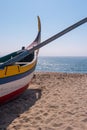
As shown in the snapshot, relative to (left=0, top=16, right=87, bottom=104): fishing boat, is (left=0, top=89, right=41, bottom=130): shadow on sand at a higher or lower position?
lower

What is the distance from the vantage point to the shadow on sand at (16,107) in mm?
5510

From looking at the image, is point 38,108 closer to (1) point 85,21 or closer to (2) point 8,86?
(2) point 8,86

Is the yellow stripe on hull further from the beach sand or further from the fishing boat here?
the beach sand

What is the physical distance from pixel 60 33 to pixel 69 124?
300 centimetres

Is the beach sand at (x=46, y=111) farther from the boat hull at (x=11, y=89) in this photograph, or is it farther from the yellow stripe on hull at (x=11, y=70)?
the yellow stripe on hull at (x=11, y=70)

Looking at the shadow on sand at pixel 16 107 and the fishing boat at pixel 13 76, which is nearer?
the shadow on sand at pixel 16 107

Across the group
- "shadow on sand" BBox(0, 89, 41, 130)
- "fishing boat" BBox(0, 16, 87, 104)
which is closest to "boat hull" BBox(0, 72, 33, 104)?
"fishing boat" BBox(0, 16, 87, 104)

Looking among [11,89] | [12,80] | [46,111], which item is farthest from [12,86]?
[46,111]

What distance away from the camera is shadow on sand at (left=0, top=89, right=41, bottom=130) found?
217 inches

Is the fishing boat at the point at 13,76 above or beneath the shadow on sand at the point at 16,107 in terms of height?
above

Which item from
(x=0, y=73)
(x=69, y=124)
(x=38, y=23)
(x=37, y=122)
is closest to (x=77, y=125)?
(x=69, y=124)

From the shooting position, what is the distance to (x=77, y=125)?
16.3ft

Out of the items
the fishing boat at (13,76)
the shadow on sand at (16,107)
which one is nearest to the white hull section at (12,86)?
the fishing boat at (13,76)

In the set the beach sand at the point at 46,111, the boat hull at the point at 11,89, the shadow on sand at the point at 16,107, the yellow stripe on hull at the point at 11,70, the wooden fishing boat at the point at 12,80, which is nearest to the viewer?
the beach sand at the point at 46,111
